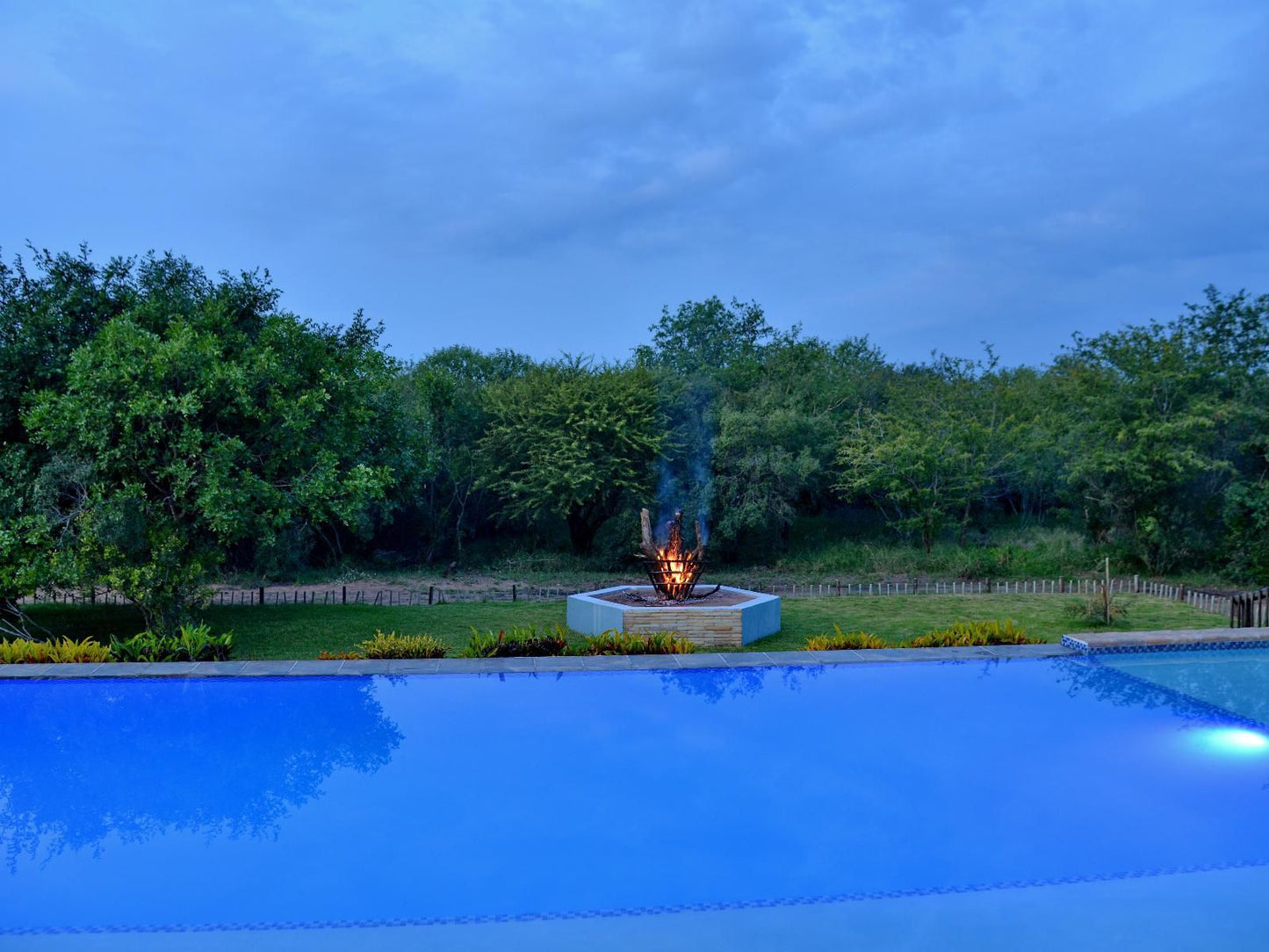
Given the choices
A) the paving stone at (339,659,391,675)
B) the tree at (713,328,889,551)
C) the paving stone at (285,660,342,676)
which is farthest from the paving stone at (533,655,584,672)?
the tree at (713,328,889,551)

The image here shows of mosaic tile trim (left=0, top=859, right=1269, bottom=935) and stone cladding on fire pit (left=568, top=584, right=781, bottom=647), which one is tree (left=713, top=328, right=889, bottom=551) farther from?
mosaic tile trim (left=0, top=859, right=1269, bottom=935)

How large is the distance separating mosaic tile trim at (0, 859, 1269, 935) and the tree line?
8.12 m

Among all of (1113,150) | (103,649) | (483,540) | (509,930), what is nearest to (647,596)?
(103,649)

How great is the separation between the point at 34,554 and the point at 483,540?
16.8 metres

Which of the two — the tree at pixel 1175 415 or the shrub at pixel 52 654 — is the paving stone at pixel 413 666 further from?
the tree at pixel 1175 415

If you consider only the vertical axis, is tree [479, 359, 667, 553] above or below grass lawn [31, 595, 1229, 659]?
above

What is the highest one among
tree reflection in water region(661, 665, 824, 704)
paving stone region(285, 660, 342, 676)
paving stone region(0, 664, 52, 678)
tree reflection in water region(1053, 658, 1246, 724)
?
paving stone region(0, 664, 52, 678)

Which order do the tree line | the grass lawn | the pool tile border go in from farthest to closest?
the grass lawn → the tree line → the pool tile border

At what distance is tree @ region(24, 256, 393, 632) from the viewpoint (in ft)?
39.4

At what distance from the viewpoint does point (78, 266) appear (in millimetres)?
14273

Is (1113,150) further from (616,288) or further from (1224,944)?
(1224,944)

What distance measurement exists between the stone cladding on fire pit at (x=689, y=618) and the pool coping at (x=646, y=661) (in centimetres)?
237

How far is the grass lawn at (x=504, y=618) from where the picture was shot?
14.3m

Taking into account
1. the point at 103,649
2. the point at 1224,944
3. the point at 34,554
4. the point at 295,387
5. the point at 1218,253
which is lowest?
the point at 1224,944
